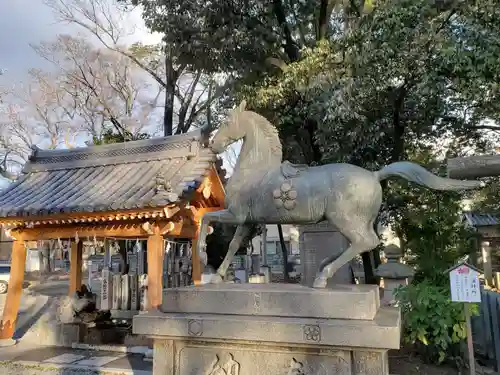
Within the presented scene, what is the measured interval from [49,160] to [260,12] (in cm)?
650

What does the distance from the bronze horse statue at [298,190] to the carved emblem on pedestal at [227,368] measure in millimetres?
898

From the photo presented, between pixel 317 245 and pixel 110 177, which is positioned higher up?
pixel 110 177

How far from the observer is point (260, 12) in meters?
10.4

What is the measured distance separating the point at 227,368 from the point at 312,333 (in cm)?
88

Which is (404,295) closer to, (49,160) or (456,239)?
(456,239)

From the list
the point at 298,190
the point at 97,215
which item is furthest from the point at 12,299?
the point at 298,190

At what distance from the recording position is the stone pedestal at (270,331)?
10.3 ft

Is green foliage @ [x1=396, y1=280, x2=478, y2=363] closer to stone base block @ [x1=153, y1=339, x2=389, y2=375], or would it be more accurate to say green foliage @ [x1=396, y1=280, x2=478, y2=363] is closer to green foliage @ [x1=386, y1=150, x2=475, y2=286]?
green foliage @ [x1=386, y1=150, x2=475, y2=286]

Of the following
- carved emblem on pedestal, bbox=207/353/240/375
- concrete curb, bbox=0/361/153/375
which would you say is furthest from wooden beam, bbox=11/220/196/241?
carved emblem on pedestal, bbox=207/353/240/375

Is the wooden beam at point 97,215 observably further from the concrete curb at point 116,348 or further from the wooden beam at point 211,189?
the concrete curb at point 116,348

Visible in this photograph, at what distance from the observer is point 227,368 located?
3523 millimetres

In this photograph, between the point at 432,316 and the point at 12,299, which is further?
the point at 12,299

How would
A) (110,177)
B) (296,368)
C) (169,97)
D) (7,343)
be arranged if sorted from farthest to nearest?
(169,97), (110,177), (7,343), (296,368)

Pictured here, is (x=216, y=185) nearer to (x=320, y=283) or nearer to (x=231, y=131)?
(x=231, y=131)
